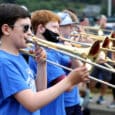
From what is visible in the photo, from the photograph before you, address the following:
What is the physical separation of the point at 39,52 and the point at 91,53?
55cm

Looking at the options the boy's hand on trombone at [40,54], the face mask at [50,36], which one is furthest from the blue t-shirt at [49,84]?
the boy's hand on trombone at [40,54]

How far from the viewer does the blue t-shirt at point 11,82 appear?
2.49 meters

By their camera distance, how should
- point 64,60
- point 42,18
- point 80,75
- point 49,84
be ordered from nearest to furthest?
point 80,75 < point 49,84 < point 42,18 < point 64,60

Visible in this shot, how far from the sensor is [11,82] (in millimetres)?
2498

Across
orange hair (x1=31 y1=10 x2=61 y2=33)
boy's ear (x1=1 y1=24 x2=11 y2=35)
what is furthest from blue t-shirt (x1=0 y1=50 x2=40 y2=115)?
orange hair (x1=31 y1=10 x2=61 y2=33)

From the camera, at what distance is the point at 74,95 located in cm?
390

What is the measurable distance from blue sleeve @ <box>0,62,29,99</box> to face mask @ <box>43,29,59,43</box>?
3.27 ft

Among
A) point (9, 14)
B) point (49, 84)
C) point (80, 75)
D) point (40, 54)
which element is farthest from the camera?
point (49, 84)

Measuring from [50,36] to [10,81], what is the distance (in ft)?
3.62

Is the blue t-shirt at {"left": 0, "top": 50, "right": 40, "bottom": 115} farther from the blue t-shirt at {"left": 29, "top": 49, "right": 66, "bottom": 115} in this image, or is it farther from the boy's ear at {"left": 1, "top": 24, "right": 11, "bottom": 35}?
the blue t-shirt at {"left": 29, "top": 49, "right": 66, "bottom": 115}

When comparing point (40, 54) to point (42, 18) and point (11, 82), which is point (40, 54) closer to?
point (11, 82)

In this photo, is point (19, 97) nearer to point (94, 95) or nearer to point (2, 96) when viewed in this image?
point (2, 96)

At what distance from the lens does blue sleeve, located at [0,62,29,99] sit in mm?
2486

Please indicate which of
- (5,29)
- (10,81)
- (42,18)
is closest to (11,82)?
(10,81)
